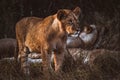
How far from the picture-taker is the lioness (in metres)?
7.98

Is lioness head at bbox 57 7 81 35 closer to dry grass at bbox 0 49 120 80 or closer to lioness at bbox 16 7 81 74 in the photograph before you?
lioness at bbox 16 7 81 74

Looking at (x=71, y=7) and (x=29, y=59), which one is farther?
(x=71, y=7)

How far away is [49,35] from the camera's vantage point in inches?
324

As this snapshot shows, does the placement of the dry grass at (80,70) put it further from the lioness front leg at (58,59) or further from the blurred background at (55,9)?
the blurred background at (55,9)

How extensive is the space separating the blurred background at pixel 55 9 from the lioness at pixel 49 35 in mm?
3520

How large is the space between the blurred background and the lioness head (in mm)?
Answer: 4394

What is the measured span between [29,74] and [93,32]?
3.53 metres

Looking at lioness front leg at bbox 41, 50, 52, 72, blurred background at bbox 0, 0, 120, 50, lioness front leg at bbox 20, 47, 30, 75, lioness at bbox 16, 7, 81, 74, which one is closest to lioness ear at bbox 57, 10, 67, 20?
lioness at bbox 16, 7, 81, 74

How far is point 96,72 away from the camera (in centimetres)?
822

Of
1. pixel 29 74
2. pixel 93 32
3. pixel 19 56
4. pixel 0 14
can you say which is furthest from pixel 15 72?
pixel 0 14

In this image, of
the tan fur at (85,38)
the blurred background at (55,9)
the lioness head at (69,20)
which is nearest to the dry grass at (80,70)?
the lioness head at (69,20)

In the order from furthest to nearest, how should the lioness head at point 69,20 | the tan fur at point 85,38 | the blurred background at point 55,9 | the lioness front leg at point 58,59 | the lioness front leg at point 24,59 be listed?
the blurred background at point 55,9, the tan fur at point 85,38, the lioness front leg at point 24,59, the lioness front leg at point 58,59, the lioness head at point 69,20

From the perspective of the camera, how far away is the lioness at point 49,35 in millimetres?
7984

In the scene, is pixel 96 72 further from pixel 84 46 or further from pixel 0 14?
pixel 0 14
